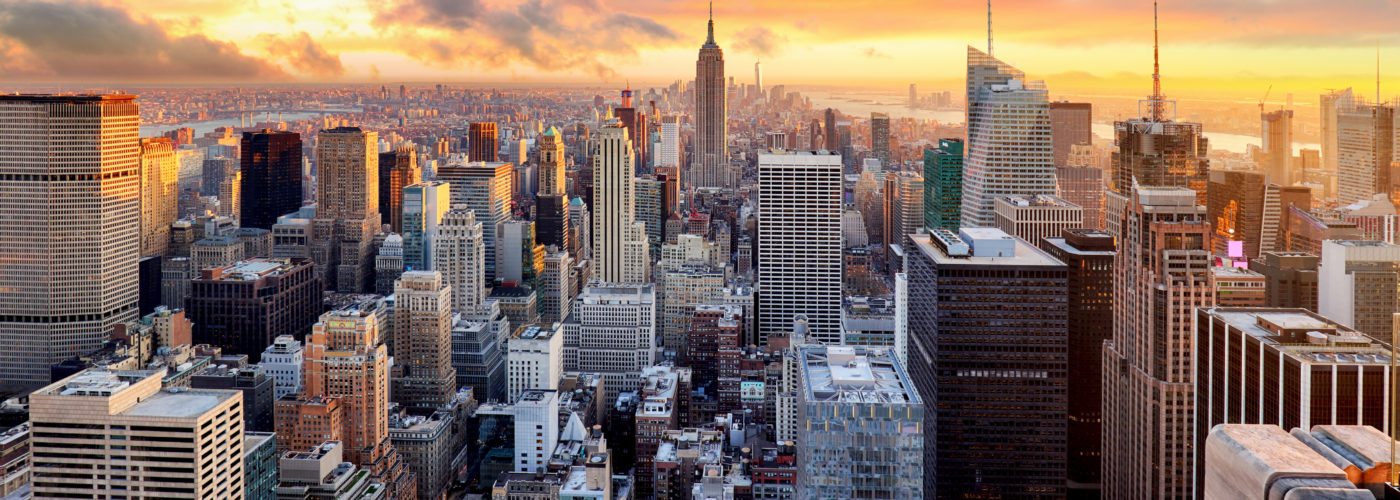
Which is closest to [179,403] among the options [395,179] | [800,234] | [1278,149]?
[1278,149]

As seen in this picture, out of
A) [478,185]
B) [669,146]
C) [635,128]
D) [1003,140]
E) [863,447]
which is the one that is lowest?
[863,447]

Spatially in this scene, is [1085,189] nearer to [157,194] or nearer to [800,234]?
[800,234]

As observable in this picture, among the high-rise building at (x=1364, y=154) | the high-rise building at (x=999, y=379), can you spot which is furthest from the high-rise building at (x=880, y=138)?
the high-rise building at (x=1364, y=154)

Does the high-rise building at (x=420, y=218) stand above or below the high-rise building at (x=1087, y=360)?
above

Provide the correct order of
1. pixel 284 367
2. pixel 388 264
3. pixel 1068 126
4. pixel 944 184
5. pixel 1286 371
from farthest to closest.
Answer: pixel 388 264 → pixel 944 184 → pixel 1068 126 → pixel 284 367 → pixel 1286 371

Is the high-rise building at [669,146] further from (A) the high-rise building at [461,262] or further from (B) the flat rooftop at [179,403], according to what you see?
(B) the flat rooftop at [179,403]

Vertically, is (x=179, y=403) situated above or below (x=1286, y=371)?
below

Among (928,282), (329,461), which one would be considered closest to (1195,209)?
(928,282)
